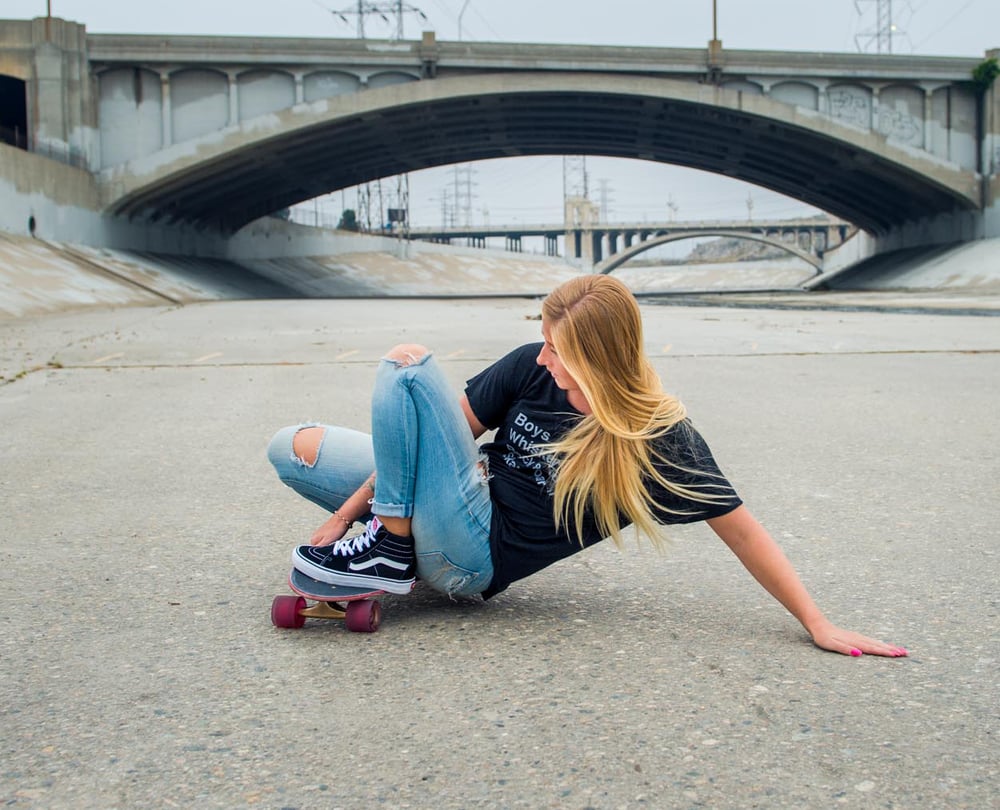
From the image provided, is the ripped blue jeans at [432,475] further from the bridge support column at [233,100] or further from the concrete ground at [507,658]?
the bridge support column at [233,100]

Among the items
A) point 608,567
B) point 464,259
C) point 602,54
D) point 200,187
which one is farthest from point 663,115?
point 608,567

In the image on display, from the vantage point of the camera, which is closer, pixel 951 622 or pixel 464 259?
pixel 951 622

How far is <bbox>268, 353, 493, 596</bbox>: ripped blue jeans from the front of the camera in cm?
301

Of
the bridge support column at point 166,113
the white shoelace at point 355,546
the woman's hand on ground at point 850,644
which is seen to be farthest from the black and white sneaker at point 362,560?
the bridge support column at point 166,113

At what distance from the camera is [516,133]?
4834cm

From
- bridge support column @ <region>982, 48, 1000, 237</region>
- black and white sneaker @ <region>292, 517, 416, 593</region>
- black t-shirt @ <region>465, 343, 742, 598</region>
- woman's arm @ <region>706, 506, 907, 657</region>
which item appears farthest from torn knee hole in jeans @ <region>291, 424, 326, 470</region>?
bridge support column @ <region>982, 48, 1000, 237</region>

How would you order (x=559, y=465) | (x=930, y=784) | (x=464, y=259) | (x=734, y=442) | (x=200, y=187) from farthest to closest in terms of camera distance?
(x=464, y=259), (x=200, y=187), (x=734, y=442), (x=559, y=465), (x=930, y=784)

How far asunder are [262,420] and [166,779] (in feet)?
17.0

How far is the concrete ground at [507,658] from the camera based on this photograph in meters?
2.24

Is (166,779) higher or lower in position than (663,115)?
lower

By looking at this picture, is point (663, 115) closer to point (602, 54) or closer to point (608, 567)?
point (602, 54)

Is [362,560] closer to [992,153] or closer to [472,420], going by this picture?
[472,420]

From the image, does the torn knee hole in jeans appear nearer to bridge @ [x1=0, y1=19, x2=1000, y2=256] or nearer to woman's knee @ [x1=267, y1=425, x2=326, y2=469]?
woman's knee @ [x1=267, y1=425, x2=326, y2=469]

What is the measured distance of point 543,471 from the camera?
317 cm
